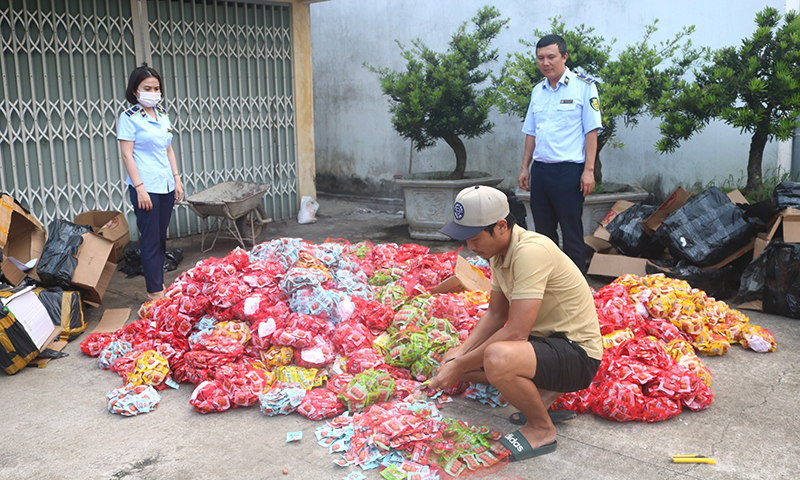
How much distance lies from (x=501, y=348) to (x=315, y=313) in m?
1.52

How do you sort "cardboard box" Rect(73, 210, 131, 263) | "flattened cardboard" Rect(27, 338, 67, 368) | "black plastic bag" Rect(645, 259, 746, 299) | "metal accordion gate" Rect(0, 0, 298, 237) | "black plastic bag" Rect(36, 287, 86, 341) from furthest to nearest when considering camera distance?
1. "metal accordion gate" Rect(0, 0, 298, 237)
2. "cardboard box" Rect(73, 210, 131, 263)
3. "black plastic bag" Rect(645, 259, 746, 299)
4. "black plastic bag" Rect(36, 287, 86, 341)
5. "flattened cardboard" Rect(27, 338, 67, 368)

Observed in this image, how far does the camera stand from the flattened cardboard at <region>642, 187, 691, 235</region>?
5414 mm

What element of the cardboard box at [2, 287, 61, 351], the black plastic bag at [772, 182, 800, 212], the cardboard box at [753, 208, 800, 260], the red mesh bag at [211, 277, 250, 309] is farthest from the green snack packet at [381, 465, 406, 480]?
the black plastic bag at [772, 182, 800, 212]

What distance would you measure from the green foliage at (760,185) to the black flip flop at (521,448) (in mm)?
3826

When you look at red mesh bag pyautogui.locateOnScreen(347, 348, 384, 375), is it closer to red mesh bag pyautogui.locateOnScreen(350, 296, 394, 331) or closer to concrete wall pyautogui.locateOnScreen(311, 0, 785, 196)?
red mesh bag pyautogui.locateOnScreen(350, 296, 394, 331)

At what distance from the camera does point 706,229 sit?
4.99m

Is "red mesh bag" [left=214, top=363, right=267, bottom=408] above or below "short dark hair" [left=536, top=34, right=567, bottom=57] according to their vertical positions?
below

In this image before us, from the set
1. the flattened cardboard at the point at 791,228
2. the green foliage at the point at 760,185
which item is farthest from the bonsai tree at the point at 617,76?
the flattened cardboard at the point at 791,228

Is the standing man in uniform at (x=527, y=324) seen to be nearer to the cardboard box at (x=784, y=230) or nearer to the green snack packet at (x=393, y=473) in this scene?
the green snack packet at (x=393, y=473)

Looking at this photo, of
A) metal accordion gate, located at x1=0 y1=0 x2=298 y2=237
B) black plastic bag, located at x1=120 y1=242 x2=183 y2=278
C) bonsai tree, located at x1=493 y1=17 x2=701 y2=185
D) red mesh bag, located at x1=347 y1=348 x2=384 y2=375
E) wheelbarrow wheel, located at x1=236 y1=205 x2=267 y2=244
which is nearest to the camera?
red mesh bag, located at x1=347 y1=348 x2=384 y2=375

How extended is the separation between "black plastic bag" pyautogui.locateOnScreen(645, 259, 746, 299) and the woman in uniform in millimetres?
3828

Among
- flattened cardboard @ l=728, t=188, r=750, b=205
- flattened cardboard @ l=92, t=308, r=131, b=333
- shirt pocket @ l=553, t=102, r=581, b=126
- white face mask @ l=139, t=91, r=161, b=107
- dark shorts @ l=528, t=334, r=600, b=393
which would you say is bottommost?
flattened cardboard @ l=92, t=308, r=131, b=333

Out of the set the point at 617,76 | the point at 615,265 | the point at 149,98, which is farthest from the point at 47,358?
the point at 617,76

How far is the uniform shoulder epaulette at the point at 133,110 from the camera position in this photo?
181 inches
